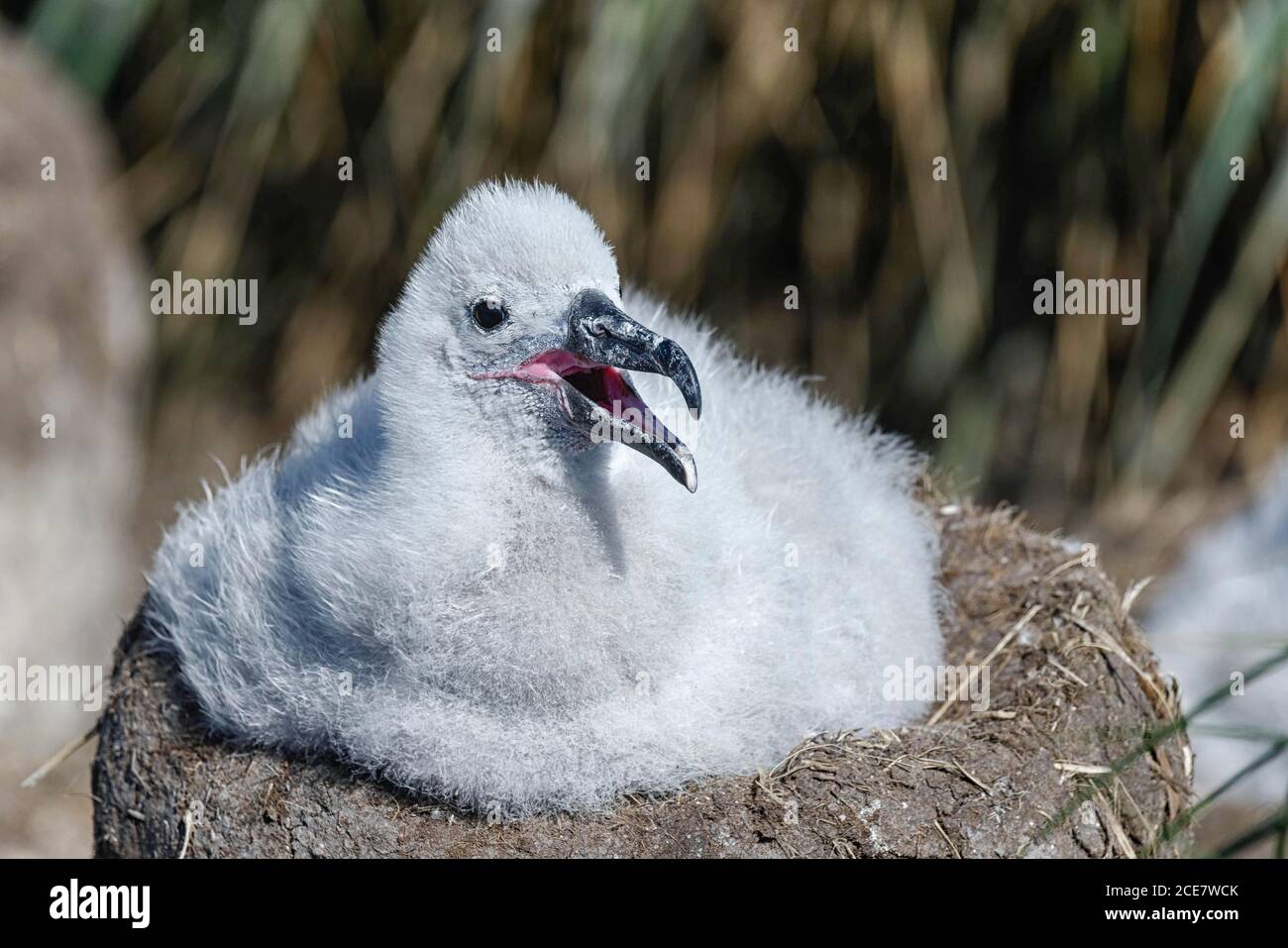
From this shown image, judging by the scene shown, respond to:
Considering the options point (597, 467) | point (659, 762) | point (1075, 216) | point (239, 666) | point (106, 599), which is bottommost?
point (659, 762)

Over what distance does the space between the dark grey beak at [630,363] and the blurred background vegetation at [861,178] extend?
328 cm

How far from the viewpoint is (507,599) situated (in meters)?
2.65

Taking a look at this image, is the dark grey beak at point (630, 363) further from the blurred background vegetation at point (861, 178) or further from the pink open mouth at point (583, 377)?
the blurred background vegetation at point (861, 178)

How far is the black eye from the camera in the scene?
2.73m

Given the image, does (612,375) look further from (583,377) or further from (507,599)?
(507,599)

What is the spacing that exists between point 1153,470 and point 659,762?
4.13 metres

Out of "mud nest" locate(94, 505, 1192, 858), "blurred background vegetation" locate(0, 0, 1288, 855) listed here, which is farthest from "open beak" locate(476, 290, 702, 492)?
"blurred background vegetation" locate(0, 0, 1288, 855)

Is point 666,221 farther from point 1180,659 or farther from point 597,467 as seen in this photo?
point 597,467

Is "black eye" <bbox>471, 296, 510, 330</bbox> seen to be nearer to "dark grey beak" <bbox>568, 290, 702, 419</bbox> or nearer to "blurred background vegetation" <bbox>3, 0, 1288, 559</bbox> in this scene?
"dark grey beak" <bbox>568, 290, 702, 419</bbox>

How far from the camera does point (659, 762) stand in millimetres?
2674

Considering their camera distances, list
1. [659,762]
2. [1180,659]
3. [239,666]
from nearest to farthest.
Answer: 1. [659,762]
2. [239,666]
3. [1180,659]

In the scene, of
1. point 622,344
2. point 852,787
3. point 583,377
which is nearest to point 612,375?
point 583,377

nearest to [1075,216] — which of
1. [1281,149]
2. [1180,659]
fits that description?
[1281,149]

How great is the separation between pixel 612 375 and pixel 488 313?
0.80 ft
